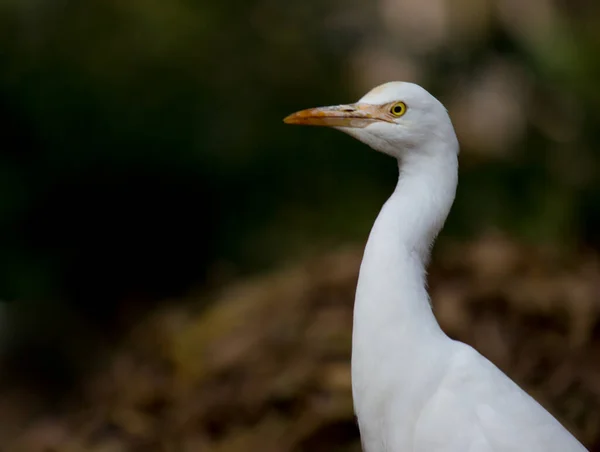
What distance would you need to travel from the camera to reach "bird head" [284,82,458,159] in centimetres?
210

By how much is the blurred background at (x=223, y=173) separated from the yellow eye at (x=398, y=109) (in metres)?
2.53

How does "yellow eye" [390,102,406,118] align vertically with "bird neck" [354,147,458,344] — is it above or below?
above

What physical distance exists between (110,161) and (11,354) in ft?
4.94

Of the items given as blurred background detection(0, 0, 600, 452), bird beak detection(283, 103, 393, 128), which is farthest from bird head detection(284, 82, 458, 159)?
blurred background detection(0, 0, 600, 452)

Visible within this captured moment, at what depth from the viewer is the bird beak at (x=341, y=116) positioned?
7.00 feet

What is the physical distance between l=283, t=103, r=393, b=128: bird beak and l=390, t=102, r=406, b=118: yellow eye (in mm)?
33

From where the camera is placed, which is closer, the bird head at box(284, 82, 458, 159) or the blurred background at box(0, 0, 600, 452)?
the bird head at box(284, 82, 458, 159)

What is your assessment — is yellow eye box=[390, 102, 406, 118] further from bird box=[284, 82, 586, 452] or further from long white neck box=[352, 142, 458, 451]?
long white neck box=[352, 142, 458, 451]

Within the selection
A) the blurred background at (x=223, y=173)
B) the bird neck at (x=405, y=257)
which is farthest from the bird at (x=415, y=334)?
the blurred background at (x=223, y=173)

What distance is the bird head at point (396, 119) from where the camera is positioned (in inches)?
82.7

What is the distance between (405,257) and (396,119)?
0.35m

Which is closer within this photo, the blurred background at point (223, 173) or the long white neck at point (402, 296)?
the long white neck at point (402, 296)

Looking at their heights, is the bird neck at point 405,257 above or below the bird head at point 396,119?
below

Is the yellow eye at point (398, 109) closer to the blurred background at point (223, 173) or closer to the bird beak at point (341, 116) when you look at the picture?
the bird beak at point (341, 116)
